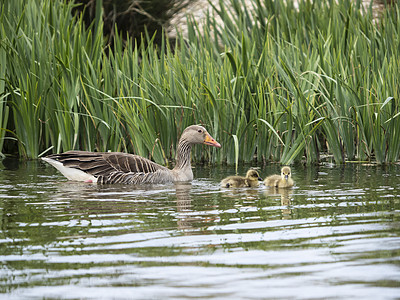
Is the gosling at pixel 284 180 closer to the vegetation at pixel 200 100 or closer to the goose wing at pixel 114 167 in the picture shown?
the vegetation at pixel 200 100

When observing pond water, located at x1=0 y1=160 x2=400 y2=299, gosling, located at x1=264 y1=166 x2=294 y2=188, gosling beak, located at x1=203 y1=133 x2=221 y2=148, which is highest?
gosling beak, located at x1=203 y1=133 x2=221 y2=148

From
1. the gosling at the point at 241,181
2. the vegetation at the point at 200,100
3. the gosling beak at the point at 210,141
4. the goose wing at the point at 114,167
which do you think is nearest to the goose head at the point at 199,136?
the gosling beak at the point at 210,141

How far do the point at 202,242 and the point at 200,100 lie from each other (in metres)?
6.39

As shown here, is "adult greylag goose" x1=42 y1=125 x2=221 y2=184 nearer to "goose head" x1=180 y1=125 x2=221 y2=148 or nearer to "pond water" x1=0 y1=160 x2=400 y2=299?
"goose head" x1=180 y1=125 x2=221 y2=148

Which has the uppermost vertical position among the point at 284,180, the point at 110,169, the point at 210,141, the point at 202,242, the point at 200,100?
the point at 200,100

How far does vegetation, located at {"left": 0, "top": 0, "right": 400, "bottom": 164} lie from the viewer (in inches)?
458

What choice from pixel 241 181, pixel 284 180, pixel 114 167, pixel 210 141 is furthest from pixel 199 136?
pixel 284 180

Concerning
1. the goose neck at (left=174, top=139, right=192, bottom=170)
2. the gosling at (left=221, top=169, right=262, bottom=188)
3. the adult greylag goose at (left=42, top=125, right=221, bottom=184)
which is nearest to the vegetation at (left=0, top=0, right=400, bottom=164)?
the goose neck at (left=174, top=139, right=192, bottom=170)

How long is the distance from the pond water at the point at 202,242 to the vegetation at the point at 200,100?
238 cm

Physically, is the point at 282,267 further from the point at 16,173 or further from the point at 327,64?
the point at 327,64

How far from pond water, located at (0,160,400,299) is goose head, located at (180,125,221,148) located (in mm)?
1735

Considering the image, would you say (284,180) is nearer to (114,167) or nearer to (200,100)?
(114,167)

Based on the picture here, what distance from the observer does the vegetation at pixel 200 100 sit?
11625 millimetres

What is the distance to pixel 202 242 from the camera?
18.7ft
